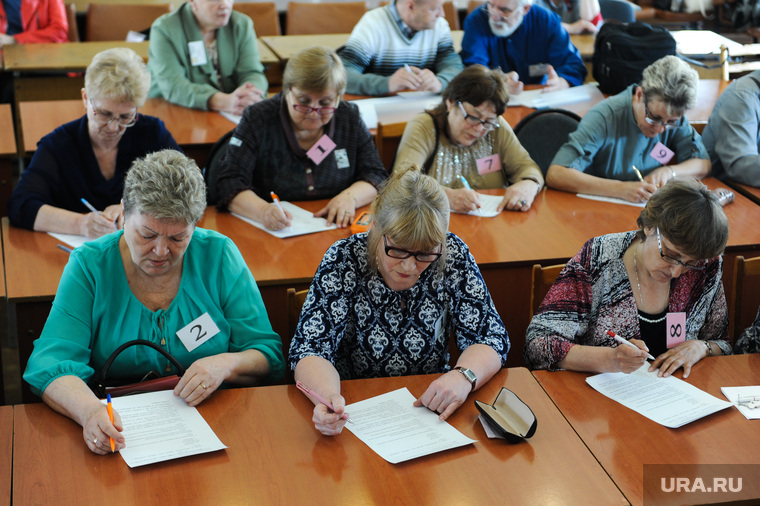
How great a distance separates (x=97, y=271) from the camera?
208cm

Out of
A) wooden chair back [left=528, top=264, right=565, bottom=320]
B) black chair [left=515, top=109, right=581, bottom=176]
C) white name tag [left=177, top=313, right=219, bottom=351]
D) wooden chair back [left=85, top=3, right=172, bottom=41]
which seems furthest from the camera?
wooden chair back [left=85, top=3, right=172, bottom=41]

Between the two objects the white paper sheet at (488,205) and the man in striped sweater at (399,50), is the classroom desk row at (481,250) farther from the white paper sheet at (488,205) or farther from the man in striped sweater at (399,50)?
the man in striped sweater at (399,50)

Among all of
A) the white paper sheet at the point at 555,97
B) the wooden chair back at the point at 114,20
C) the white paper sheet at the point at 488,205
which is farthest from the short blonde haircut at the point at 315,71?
the wooden chair back at the point at 114,20

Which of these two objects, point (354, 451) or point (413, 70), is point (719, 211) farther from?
point (413, 70)

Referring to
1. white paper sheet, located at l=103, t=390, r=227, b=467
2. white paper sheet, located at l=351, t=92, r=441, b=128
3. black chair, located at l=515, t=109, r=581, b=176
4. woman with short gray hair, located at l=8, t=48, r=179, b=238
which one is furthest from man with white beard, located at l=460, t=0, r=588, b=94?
white paper sheet, located at l=103, t=390, r=227, b=467

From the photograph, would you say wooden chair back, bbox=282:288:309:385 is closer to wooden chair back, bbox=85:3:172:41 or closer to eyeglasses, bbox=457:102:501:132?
eyeglasses, bbox=457:102:501:132

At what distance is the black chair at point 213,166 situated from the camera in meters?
3.43

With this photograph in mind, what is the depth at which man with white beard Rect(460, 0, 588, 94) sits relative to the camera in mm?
4844

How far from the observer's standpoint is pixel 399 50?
480 centimetres

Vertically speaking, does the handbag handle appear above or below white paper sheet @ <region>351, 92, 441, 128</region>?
below

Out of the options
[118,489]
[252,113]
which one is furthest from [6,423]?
[252,113]

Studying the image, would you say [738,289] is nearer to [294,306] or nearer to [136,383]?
[294,306]

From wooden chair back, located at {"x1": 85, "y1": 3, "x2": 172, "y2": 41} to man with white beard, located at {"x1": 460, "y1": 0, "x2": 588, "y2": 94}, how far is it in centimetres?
269

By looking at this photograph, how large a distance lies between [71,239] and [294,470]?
60.5 inches
